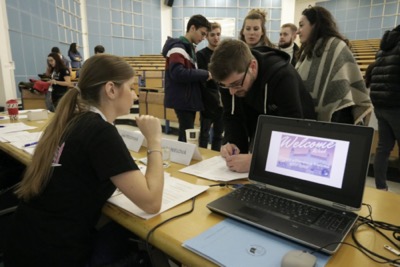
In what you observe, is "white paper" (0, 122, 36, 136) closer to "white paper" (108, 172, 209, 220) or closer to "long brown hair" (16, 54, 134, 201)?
"long brown hair" (16, 54, 134, 201)

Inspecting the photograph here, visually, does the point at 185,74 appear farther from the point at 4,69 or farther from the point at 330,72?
the point at 4,69

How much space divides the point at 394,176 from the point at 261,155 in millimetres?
2324

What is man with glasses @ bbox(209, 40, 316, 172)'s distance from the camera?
1118 millimetres

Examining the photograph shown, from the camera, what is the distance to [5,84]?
433 centimetres

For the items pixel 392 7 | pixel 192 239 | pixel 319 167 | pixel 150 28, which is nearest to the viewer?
pixel 192 239

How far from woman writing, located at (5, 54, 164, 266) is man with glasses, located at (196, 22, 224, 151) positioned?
1.46m

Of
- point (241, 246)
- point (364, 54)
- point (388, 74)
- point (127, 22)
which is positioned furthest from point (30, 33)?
point (364, 54)

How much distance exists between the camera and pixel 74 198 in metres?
0.84

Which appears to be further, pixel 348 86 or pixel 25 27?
pixel 25 27

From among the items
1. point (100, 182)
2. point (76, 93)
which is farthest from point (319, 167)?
point (76, 93)

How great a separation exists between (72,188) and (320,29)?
4.64 feet

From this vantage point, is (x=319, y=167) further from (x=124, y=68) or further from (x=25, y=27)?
(x=25, y=27)

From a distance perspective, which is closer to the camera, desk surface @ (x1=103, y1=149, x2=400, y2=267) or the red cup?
desk surface @ (x1=103, y1=149, x2=400, y2=267)

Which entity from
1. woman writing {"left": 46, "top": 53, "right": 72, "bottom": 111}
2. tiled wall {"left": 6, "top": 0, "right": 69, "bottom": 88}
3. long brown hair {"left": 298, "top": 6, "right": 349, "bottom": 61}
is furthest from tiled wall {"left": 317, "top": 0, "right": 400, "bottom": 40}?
long brown hair {"left": 298, "top": 6, "right": 349, "bottom": 61}
